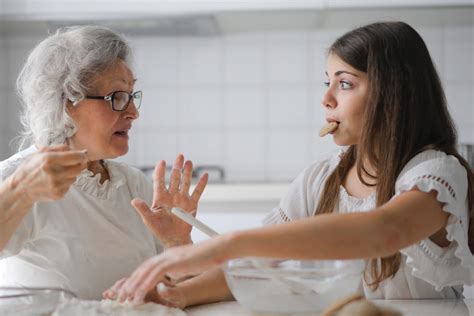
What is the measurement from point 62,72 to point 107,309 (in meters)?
0.64

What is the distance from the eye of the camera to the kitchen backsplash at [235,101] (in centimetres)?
337

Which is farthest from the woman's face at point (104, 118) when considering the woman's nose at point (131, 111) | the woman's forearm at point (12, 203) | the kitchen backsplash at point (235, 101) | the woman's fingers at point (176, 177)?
the kitchen backsplash at point (235, 101)

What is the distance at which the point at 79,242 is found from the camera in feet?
4.38

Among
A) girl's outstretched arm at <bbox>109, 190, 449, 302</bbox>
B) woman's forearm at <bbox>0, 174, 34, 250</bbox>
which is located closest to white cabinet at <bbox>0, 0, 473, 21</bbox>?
woman's forearm at <bbox>0, 174, 34, 250</bbox>

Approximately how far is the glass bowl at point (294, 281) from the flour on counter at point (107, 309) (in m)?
0.16

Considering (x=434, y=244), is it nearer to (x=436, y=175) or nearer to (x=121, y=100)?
(x=436, y=175)

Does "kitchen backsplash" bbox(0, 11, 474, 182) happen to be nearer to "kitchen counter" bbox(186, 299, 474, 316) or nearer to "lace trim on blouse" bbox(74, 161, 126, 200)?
"lace trim on blouse" bbox(74, 161, 126, 200)

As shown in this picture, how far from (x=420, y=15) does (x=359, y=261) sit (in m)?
2.44

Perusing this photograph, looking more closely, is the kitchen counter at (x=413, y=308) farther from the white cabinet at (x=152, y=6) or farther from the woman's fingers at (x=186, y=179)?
the white cabinet at (x=152, y=6)

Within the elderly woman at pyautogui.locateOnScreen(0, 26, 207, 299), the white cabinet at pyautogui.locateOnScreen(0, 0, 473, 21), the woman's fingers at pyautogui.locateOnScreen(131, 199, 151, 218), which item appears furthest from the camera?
the white cabinet at pyautogui.locateOnScreen(0, 0, 473, 21)

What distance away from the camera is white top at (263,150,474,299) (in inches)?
40.9

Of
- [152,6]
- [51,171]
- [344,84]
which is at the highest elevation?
[152,6]

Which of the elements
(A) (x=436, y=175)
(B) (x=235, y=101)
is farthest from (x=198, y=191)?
(B) (x=235, y=101)

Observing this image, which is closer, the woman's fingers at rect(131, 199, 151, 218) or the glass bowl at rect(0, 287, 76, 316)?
the glass bowl at rect(0, 287, 76, 316)
